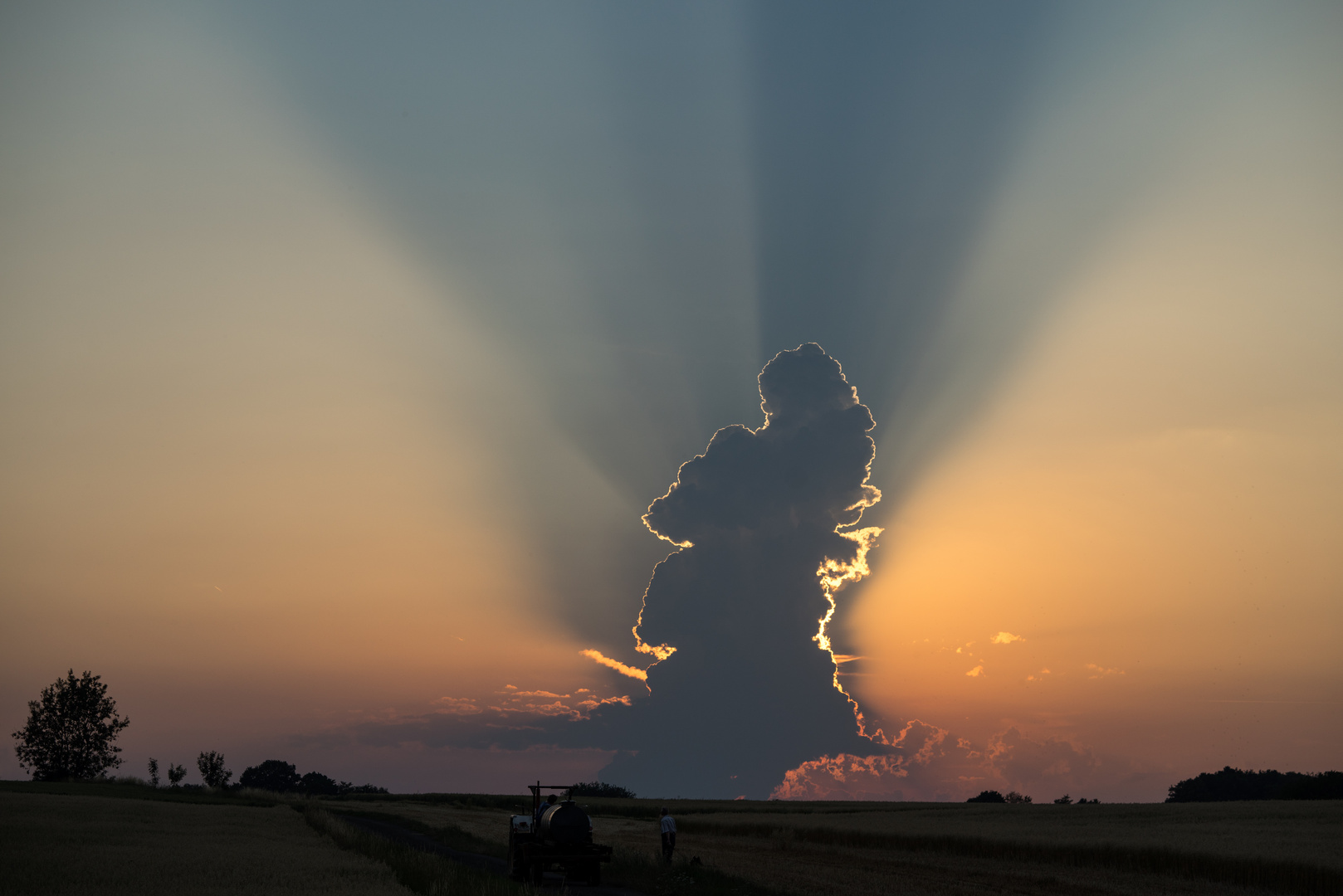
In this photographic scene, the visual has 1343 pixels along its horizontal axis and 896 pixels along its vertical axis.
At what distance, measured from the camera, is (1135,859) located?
37719 millimetres

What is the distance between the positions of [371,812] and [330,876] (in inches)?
3128

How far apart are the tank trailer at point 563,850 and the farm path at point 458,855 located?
2.06 feet

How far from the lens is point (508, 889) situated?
2698 centimetres

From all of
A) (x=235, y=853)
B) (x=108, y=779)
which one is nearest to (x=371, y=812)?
(x=108, y=779)

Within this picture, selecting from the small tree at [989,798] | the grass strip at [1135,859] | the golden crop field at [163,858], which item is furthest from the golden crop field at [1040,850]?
the small tree at [989,798]

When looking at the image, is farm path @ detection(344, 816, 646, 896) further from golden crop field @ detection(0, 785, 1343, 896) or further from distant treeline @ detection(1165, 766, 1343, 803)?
distant treeline @ detection(1165, 766, 1343, 803)

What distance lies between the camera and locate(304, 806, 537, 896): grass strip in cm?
2622

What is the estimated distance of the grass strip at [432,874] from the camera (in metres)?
26.2

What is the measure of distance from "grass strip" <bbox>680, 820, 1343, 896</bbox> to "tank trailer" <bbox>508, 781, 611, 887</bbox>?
851 inches

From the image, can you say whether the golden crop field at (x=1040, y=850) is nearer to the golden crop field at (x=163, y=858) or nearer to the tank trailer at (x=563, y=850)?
the tank trailer at (x=563, y=850)

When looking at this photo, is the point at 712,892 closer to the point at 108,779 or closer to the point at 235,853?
the point at 235,853

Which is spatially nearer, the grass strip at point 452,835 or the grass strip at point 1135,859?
the grass strip at point 1135,859

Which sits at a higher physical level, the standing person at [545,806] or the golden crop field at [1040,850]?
the standing person at [545,806]

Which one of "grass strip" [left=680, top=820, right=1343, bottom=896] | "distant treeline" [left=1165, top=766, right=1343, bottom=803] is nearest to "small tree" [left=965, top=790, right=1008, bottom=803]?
"distant treeline" [left=1165, top=766, right=1343, bottom=803]
